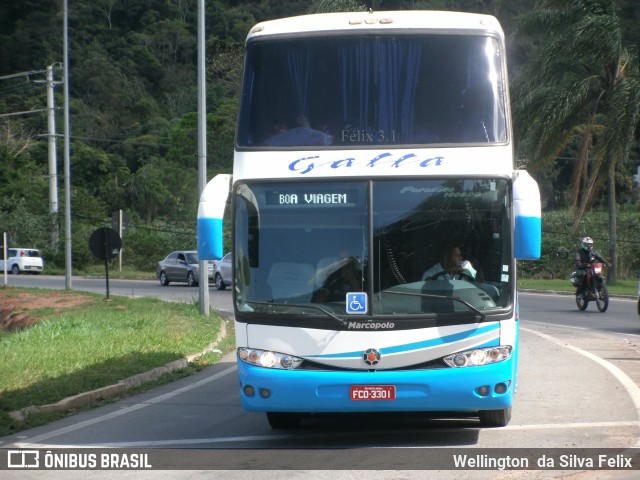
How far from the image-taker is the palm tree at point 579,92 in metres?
31.3

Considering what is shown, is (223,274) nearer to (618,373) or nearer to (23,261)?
(23,261)

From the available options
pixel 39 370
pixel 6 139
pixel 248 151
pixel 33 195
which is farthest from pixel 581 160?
pixel 6 139

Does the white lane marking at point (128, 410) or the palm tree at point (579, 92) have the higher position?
the palm tree at point (579, 92)

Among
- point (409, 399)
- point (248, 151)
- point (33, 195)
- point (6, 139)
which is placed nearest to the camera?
point (409, 399)

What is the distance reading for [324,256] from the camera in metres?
8.76

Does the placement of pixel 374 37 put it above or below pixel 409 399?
above

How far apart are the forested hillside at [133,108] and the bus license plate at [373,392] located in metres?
29.8

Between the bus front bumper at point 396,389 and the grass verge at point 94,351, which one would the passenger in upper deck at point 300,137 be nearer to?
the bus front bumper at point 396,389

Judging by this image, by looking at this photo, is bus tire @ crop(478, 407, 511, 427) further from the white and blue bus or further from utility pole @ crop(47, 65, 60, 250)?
Result: utility pole @ crop(47, 65, 60, 250)

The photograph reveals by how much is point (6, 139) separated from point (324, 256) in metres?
69.2

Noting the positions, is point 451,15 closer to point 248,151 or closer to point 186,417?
point 248,151

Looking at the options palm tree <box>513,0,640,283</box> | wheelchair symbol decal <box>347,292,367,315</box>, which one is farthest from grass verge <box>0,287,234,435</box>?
palm tree <box>513,0,640,283</box>

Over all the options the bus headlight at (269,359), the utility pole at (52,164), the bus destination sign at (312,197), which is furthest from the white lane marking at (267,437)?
the utility pole at (52,164)

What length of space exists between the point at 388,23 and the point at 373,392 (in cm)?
348
